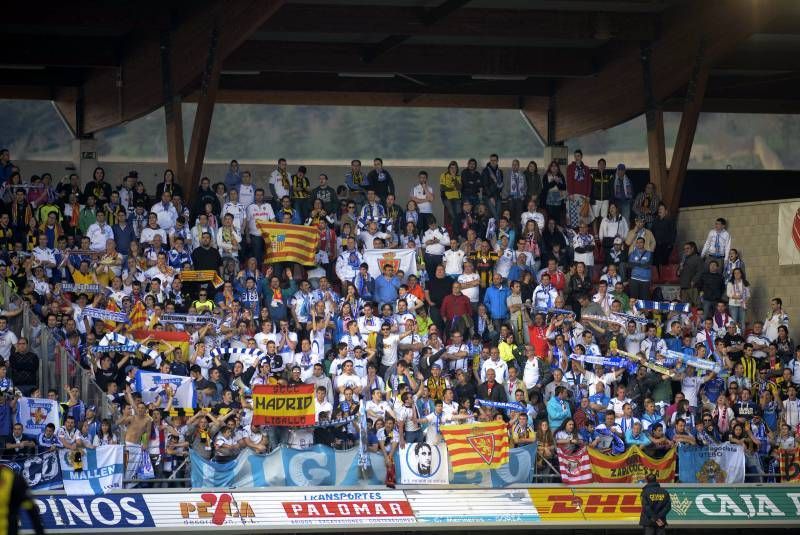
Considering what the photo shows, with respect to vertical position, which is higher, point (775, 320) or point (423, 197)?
point (423, 197)

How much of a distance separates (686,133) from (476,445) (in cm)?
1018

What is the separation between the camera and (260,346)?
877 inches

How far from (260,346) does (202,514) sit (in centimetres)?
348

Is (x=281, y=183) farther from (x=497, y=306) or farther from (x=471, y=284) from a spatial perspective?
(x=497, y=306)

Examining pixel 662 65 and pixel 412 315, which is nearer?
pixel 412 315

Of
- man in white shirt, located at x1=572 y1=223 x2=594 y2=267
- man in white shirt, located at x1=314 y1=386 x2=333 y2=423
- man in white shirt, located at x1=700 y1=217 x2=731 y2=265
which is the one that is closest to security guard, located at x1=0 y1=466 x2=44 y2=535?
man in white shirt, located at x1=314 y1=386 x2=333 y2=423

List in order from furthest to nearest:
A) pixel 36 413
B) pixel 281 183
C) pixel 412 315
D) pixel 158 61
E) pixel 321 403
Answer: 1. pixel 158 61
2. pixel 281 183
3. pixel 412 315
4. pixel 321 403
5. pixel 36 413

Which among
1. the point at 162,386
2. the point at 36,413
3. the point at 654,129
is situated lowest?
the point at 36,413

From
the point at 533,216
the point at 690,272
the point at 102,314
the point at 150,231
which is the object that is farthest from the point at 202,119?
the point at 690,272

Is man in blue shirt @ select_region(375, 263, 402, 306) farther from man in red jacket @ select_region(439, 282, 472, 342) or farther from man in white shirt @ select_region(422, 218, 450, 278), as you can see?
man in white shirt @ select_region(422, 218, 450, 278)

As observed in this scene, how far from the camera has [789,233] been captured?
26578mm

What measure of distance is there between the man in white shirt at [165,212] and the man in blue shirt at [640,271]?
839 cm

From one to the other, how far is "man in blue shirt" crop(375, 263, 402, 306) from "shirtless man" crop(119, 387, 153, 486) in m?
5.57

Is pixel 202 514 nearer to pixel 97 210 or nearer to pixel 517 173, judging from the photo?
pixel 97 210
